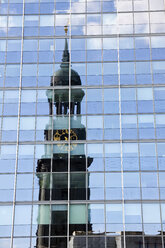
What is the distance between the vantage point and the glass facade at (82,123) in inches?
1344

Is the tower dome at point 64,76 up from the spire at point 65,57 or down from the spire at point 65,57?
down

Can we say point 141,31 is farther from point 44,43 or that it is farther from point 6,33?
point 6,33

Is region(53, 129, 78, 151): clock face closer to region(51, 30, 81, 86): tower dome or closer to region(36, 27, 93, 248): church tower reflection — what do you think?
region(36, 27, 93, 248): church tower reflection

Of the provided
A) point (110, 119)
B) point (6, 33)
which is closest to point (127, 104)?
point (110, 119)

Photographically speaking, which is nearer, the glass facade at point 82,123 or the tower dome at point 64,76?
the glass facade at point 82,123

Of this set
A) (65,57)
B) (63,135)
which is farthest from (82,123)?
(65,57)

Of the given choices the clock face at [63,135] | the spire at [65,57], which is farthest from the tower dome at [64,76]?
the clock face at [63,135]

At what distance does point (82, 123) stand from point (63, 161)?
137 inches

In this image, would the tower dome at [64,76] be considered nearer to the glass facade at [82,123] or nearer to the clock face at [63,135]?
the glass facade at [82,123]

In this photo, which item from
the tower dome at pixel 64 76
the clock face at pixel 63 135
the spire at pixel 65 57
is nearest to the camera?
the clock face at pixel 63 135

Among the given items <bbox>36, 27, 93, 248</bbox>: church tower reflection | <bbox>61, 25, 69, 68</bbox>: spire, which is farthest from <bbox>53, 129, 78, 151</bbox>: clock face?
<bbox>61, 25, 69, 68</bbox>: spire

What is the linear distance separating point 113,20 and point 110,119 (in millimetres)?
9178

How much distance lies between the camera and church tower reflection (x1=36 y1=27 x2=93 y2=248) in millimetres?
34062

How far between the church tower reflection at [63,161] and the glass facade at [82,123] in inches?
3.0
